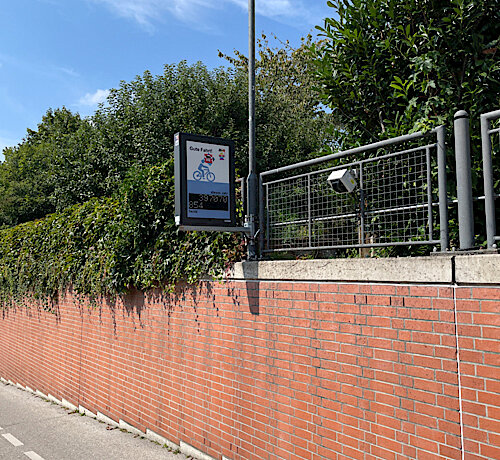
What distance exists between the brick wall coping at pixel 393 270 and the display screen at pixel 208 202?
2.48 ft

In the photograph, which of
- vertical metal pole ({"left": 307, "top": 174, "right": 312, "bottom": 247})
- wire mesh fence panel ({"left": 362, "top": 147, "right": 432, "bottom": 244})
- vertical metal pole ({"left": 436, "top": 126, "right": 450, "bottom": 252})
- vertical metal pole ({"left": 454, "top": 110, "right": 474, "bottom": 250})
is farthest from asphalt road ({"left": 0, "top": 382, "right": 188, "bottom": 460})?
vertical metal pole ({"left": 454, "top": 110, "right": 474, "bottom": 250})

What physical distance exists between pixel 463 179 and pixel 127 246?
555 centimetres

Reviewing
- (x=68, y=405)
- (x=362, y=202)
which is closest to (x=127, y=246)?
(x=68, y=405)

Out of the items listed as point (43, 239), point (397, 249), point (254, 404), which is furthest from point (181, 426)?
point (43, 239)

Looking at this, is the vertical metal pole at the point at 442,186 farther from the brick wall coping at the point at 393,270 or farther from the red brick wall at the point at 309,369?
the red brick wall at the point at 309,369

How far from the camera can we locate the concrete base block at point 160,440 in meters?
7.00

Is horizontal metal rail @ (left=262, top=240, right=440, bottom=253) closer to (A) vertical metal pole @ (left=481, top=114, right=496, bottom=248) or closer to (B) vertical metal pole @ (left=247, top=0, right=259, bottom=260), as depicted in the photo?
(B) vertical metal pole @ (left=247, top=0, right=259, bottom=260)

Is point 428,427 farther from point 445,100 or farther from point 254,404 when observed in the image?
point 445,100

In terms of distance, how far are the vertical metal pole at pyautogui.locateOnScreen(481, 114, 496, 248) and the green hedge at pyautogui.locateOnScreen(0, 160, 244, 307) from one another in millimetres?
3028

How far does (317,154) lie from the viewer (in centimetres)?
614

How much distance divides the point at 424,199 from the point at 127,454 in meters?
5.20

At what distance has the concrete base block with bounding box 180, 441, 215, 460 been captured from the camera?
21.0 feet

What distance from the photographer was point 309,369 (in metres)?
4.89

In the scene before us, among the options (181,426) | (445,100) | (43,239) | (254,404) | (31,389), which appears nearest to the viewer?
(445,100)
